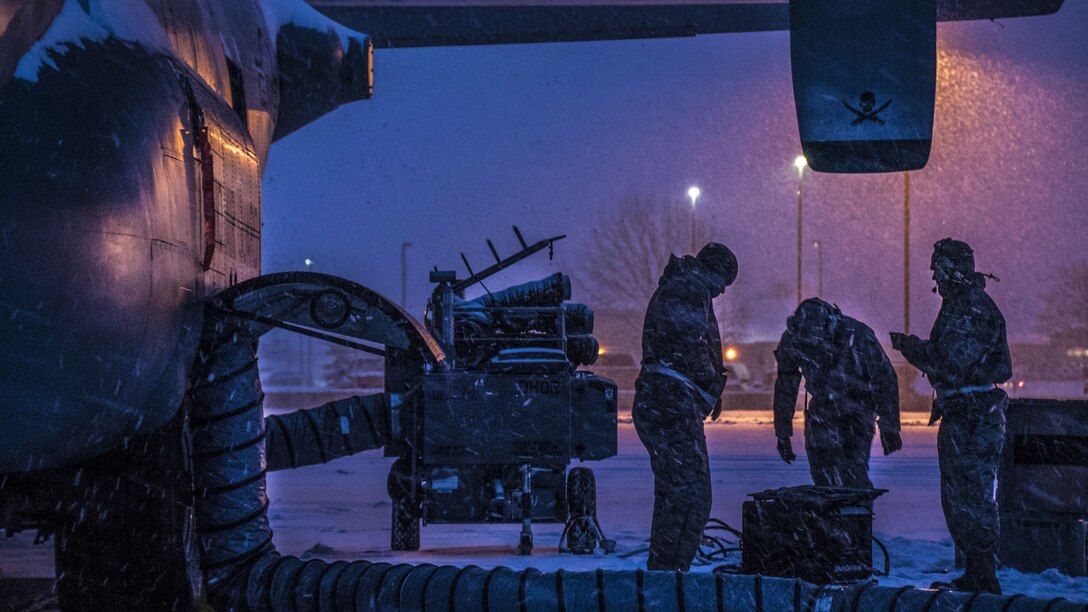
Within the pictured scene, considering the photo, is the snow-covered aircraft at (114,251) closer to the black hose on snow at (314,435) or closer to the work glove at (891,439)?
the black hose on snow at (314,435)

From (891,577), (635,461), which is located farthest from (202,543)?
(635,461)

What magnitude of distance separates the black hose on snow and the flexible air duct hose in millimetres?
1389

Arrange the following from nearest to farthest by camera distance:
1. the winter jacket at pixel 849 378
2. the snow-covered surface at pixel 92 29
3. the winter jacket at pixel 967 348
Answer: the snow-covered surface at pixel 92 29
the winter jacket at pixel 967 348
the winter jacket at pixel 849 378

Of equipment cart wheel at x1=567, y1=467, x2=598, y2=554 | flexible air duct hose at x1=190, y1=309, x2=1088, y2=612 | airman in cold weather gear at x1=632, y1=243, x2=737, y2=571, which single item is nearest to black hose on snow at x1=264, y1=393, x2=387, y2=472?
flexible air duct hose at x1=190, y1=309, x2=1088, y2=612

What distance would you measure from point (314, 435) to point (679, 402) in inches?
79.6

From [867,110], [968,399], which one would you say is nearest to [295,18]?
[968,399]

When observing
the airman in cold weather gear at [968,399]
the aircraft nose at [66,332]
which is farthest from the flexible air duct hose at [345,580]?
the airman in cold weather gear at [968,399]

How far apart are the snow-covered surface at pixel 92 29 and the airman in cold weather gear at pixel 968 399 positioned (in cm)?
426

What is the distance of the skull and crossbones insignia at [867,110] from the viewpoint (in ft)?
10.8

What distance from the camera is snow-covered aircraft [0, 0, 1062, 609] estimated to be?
10.8ft

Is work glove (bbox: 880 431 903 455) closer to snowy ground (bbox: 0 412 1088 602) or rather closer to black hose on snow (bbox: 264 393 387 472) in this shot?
snowy ground (bbox: 0 412 1088 602)

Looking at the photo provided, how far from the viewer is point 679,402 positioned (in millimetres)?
6258

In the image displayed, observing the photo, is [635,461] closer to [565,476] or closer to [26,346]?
[565,476]

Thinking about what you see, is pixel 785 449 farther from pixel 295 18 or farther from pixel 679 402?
pixel 295 18
